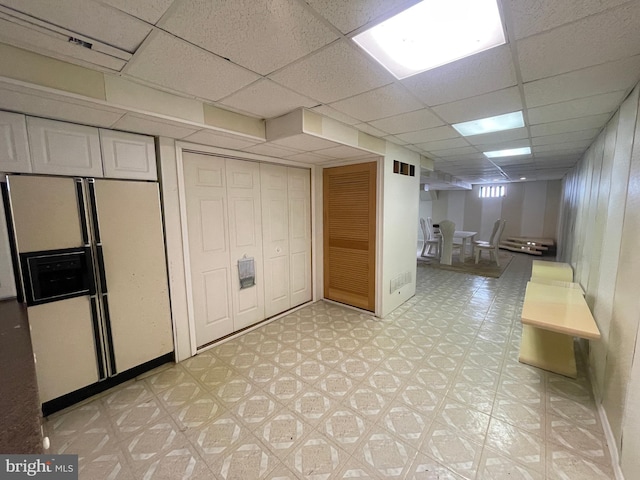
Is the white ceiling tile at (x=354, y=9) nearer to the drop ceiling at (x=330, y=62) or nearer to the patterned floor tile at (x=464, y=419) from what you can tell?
the drop ceiling at (x=330, y=62)

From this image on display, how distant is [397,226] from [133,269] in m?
3.16

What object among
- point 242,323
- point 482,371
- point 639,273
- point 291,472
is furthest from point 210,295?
point 639,273

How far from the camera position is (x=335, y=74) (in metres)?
1.53

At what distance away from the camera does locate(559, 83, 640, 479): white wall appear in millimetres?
1421

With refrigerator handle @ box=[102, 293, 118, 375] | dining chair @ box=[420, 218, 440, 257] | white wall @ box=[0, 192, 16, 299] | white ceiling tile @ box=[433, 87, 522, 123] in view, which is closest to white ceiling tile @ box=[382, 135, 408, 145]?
white ceiling tile @ box=[433, 87, 522, 123]

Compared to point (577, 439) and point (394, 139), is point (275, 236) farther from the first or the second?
point (577, 439)

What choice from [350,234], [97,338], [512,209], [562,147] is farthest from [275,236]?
[512,209]

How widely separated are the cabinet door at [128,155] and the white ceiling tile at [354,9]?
192 cm

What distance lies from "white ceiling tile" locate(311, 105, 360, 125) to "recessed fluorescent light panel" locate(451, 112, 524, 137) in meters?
1.02

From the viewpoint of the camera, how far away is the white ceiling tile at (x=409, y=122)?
87.3 inches

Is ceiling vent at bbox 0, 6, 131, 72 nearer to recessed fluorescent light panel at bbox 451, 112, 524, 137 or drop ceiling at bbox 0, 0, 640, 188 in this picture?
drop ceiling at bbox 0, 0, 640, 188

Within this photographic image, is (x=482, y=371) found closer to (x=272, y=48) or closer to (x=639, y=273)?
(x=639, y=273)

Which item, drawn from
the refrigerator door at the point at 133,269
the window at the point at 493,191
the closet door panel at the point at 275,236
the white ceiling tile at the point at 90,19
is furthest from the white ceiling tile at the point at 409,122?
the window at the point at 493,191

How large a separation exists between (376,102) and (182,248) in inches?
86.6
